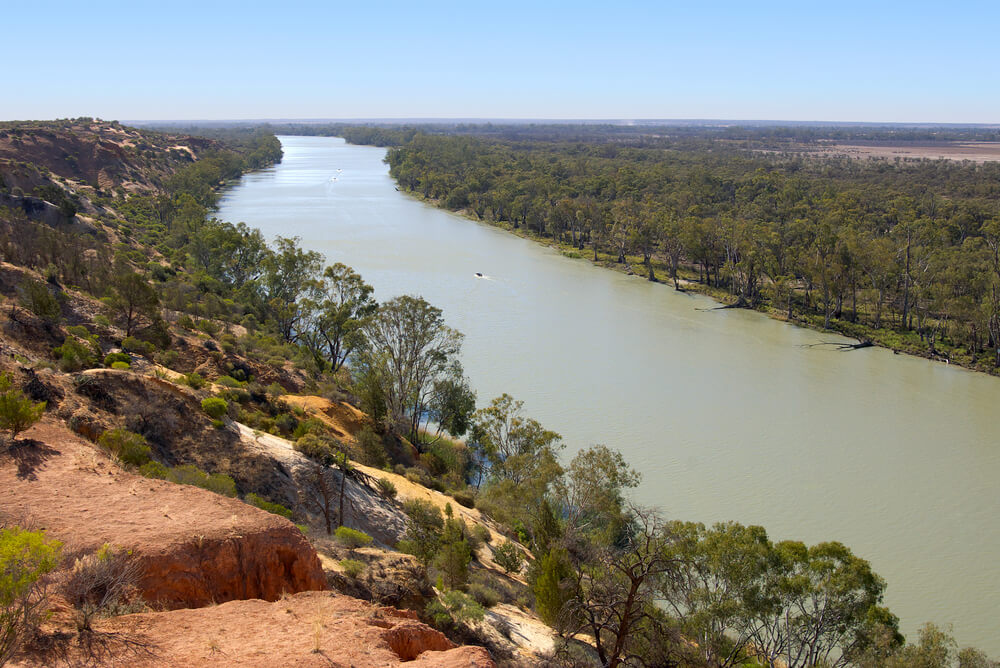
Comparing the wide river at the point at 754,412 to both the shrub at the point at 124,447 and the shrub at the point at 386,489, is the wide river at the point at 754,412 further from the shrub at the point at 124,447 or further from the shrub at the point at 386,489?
the shrub at the point at 124,447

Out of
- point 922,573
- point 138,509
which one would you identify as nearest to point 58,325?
point 138,509

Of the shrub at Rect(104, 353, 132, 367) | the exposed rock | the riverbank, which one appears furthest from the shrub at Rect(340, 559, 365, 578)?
the riverbank

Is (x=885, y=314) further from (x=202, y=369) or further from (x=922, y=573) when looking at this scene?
(x=202, y=369)

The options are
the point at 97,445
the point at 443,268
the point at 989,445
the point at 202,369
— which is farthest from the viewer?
the point at 443,268

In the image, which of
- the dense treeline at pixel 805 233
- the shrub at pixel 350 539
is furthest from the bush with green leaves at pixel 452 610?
the dense treeline at pixel 805 233

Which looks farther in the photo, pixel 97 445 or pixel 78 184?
pixel 78 184
